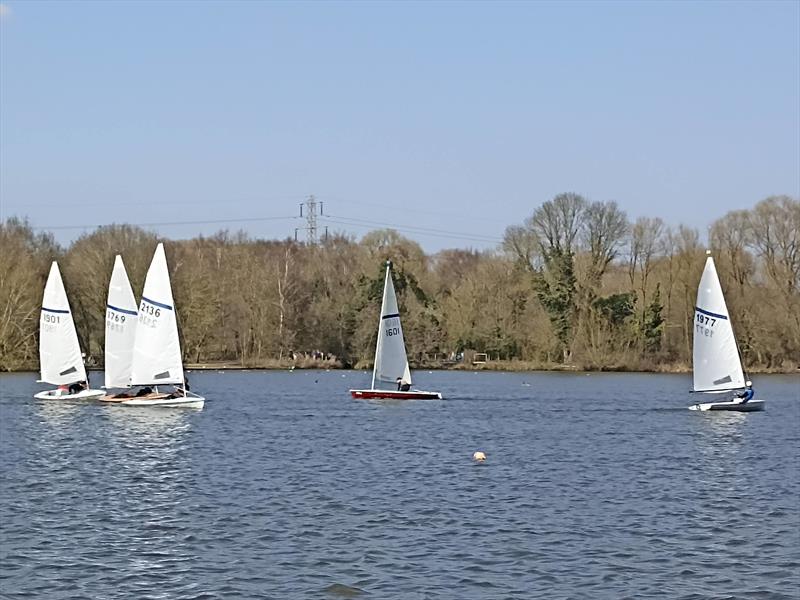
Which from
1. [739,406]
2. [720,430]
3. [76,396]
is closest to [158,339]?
[76,396]

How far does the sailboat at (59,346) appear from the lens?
50.9 meters

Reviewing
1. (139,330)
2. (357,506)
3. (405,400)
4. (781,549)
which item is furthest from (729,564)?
(405,400)

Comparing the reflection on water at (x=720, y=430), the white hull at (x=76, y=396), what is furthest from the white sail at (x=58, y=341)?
the reflection on water at (x=720, y=430)

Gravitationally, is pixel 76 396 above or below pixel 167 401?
above

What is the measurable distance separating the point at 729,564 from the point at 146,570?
8.19 meters

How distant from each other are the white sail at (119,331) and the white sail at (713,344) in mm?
22280

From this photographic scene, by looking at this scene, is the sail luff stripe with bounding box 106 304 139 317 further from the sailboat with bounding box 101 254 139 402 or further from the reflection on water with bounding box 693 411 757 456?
the reflection on water with bounding box 693 411 757 456

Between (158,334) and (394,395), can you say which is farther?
(394,395)

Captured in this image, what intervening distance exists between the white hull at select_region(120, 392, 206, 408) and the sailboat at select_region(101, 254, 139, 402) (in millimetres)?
2800

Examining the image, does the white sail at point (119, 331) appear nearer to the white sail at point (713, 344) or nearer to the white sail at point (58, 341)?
the white sail at point (58, 341)

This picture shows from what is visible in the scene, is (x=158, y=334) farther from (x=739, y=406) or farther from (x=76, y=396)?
(x=739, y=406)

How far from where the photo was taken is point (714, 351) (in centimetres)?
4800

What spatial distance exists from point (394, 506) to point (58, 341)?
103ft

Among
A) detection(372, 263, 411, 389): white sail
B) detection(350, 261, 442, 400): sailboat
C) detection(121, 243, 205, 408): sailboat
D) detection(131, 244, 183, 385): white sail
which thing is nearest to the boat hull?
detection(350, 261, 442, 400): sailboat
